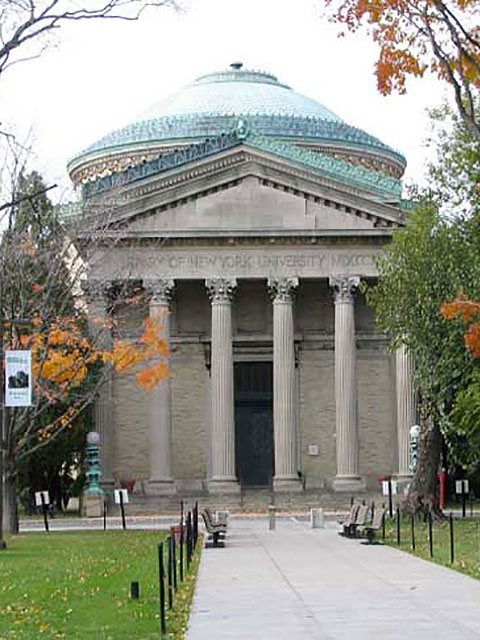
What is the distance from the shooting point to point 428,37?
1931 cm

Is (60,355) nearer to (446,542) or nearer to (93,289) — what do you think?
(93,289)

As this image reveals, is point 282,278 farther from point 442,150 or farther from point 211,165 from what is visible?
point 442,150

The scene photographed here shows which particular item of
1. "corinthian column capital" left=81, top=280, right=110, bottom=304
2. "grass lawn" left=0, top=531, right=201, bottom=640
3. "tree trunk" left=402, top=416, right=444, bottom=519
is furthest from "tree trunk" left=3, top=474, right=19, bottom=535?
"tree trunk" left=402, top=416, right=444, bottom=519

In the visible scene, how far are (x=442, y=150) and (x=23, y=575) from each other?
19.2 meters

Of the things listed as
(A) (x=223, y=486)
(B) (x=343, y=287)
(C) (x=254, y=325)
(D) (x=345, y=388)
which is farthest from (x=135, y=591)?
(C) (x=254, y=325)

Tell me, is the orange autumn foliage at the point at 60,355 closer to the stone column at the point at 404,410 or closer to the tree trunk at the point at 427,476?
the tree trunk at the point at 427,476

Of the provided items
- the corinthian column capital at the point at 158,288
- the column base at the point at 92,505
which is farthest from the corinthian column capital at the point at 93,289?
the column base at the point at 92,505

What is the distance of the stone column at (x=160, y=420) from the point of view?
56.2 meters

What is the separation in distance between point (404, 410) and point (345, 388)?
2.66m

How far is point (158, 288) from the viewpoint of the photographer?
187ft

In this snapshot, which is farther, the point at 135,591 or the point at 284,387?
the point at 284,387

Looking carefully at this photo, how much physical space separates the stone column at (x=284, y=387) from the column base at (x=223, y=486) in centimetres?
164

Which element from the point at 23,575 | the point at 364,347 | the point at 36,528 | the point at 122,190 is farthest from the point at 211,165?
the point at 23,575

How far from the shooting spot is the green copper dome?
7025 centimetres
